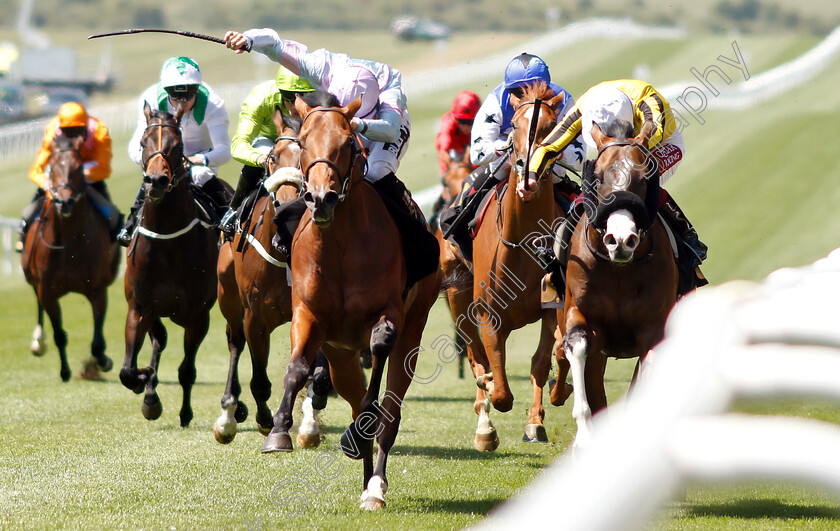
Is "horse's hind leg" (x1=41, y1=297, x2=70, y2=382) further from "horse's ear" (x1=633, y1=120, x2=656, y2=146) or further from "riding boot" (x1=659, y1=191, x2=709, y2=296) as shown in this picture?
"horse's ear" (x1=633, y1=120, x2=656, y2=146)

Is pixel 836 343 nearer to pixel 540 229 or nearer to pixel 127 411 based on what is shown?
pixel 540 229

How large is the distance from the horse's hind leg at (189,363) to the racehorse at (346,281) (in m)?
2.80

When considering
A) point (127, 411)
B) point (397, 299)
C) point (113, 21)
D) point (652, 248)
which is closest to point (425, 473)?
point (397, 299)

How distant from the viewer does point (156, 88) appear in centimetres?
845

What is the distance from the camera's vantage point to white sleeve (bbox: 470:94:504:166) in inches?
301

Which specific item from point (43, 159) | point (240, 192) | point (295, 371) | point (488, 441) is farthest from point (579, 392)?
point (43, 159)

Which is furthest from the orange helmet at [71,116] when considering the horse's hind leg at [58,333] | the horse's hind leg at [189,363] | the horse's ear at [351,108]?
the horse's ear at [351,108]

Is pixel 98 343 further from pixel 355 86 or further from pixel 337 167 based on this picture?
pixel 337 167

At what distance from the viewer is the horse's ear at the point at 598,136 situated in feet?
19.2

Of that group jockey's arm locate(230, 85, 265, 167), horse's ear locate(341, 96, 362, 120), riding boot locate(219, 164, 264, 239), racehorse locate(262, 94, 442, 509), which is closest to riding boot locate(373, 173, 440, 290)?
racehorse locate(262, 94, 442, 509)

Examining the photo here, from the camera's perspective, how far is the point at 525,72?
7.33 metres

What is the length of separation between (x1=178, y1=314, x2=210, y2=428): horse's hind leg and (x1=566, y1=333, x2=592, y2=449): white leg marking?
3.59 meters

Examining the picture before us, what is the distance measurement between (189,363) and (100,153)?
311 centimetres

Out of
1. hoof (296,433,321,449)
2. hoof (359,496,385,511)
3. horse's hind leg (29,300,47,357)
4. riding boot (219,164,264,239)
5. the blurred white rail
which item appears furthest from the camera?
horse's hind leg (29,300,47,357)
